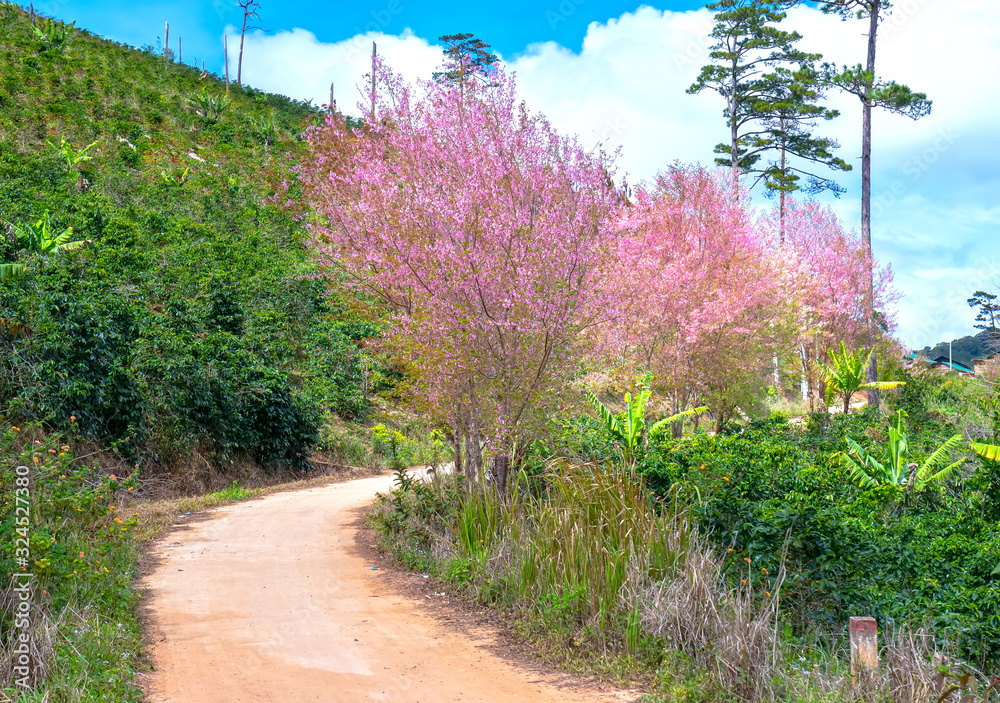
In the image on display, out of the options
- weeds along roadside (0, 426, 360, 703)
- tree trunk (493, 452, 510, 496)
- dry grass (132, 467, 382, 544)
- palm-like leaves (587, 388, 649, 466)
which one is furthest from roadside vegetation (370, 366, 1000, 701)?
dry grass (132, 467, 382, 544)

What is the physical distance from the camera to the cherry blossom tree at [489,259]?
8.83m

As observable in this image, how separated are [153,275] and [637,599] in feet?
46.2

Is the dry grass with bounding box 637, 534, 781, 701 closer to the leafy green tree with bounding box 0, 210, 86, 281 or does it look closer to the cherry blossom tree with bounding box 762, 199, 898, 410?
the leafy green tree with bounding box 0, 210, 86, 281

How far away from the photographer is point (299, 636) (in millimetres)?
6910

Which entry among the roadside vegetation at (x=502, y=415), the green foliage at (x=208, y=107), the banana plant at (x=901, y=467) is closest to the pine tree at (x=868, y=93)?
the roadside vegetation at (x=502, y=415)

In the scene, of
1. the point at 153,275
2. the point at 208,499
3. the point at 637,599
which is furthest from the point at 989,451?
the point at 153,275

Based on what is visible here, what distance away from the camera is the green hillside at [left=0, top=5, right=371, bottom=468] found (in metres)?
12.6

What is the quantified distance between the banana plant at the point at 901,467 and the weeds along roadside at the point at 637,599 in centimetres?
377

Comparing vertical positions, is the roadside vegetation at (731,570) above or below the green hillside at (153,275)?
below

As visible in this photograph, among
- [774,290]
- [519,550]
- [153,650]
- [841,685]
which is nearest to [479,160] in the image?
[519,550]

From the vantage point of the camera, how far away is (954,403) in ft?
83.5

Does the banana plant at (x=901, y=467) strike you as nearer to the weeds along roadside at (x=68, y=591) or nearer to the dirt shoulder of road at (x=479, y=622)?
the dirt shoulder of road at (x=479, y=622)

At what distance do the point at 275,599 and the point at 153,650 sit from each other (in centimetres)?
170

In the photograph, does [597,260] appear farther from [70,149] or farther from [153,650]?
[70,149]
